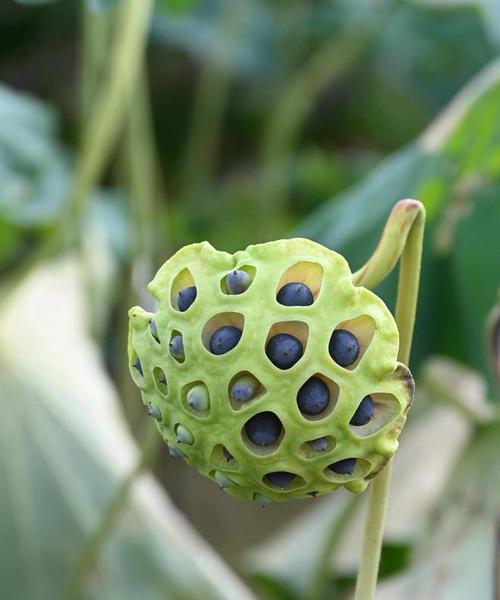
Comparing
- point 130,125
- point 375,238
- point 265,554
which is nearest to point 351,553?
→ point 265,554

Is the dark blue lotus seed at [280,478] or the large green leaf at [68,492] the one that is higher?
the large green leaf at [68,492]

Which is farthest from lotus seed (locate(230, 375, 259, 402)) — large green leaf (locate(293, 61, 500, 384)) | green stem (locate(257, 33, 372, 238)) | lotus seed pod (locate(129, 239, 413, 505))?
green stem (locate(257, 33, 372, 238))

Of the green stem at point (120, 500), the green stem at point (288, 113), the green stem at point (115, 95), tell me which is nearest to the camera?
the green stem at point (120, 500)

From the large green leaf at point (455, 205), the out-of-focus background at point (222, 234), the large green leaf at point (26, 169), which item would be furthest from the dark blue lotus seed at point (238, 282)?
the large green leaf at point (26, 169)

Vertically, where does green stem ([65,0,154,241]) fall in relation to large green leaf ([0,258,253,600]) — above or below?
above

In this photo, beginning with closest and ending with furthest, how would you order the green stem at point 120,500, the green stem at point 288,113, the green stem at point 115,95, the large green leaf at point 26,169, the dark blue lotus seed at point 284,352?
the dark blue lotus seed at point 284,352, the green stem at point 120,500, the green stem at point 115,95, the large green leaf at point 26,169, the green stem at point 288,113

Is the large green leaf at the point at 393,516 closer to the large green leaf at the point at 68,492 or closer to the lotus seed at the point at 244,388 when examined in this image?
the large green leaf at the point at 68,492

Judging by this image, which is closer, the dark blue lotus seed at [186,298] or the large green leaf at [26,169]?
the dark blue lotus seed at [186,298]

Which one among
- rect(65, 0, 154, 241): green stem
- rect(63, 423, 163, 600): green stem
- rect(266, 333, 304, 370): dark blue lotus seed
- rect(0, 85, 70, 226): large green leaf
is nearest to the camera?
rect(266, 333, 304, 370): dark blue lotus seed

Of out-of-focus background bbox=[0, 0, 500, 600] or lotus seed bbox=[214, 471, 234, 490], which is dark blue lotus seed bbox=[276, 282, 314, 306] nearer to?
lotus seed bbox=[214, 471, 234, 490]
